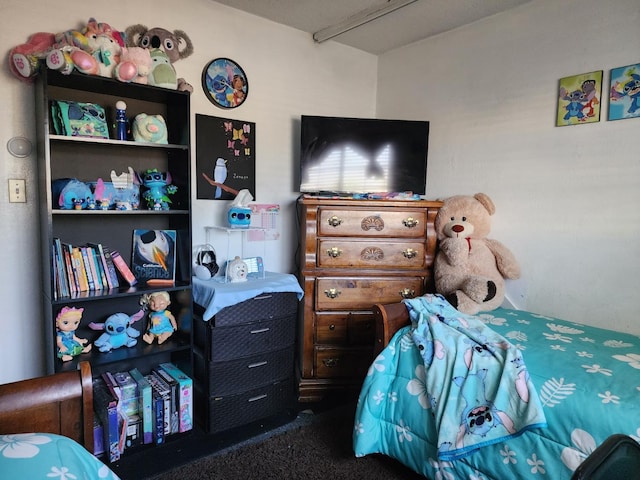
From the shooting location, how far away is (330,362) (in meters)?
2.51

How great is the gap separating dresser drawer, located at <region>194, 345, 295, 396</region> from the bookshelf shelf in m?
0.14

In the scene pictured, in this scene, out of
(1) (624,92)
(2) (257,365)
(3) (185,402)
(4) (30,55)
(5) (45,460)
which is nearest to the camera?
(5) (45,460)

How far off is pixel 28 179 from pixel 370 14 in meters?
2.05

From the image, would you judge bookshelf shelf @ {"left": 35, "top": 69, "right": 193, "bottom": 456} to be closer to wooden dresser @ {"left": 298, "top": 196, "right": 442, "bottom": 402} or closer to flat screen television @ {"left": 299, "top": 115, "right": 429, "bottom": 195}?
wooden dresser @ {"left": 298, "top": 196, "right": 442, "bottom": 402}

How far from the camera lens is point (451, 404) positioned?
1.54m

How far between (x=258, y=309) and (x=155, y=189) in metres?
0.83

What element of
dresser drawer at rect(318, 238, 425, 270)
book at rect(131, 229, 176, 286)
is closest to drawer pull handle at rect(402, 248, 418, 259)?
dresser drawer at rect(318, 238, 425, 270)

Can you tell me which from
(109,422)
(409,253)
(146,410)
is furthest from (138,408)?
(409,253)

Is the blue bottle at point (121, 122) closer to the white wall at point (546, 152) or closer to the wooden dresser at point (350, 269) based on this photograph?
the wooden dresser at point (350, 269)

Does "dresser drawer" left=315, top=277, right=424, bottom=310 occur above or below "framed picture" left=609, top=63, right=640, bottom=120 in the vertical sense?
below

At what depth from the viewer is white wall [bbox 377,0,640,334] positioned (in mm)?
2031

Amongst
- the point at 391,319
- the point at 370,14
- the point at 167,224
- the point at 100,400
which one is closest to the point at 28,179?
the point at 167,224

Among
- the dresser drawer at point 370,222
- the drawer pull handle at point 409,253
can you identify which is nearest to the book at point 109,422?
the dresser drawer at point 370,222

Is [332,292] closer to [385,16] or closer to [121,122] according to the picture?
[121,122]
